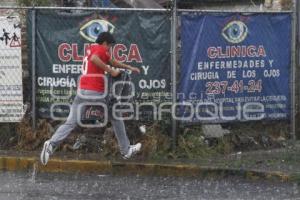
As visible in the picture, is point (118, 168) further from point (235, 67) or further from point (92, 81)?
point (235, 67)

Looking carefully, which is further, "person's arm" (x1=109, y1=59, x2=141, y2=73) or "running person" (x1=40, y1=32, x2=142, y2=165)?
"person's arm" (x1=109, y1=59, x2=141, y2=73)

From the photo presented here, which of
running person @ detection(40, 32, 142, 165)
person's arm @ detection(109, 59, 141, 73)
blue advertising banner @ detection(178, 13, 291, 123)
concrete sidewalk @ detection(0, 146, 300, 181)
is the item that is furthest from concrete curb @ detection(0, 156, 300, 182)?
person's arm @ detection(109, 59, 141, 73)

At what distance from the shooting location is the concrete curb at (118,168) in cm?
945

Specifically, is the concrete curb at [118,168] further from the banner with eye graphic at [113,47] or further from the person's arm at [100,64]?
the person's arm at [100,64]

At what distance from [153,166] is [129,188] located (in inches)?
36.3

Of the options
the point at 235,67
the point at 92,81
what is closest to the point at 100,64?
the point at 92,81

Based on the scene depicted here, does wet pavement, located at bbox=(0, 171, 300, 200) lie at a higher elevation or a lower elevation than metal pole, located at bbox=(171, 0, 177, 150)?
lower

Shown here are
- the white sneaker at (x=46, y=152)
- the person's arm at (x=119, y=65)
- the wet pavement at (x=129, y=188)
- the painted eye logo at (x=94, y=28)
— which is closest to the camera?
the wet pavement at (x=129, y=188)

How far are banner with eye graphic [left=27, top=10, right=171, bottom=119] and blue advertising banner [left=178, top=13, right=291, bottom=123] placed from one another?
1.07 feet

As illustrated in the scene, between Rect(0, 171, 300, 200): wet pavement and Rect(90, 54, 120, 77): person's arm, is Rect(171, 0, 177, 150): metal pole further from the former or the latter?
Rect(90, 54, 120, 77): person's arm

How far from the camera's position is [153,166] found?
378 inches

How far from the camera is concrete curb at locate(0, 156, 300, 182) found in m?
9.45

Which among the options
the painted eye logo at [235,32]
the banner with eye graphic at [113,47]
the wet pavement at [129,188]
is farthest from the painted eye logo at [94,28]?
the wet pavement at [129,188]

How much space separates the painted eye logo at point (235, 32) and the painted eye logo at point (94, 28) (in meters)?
1.68
